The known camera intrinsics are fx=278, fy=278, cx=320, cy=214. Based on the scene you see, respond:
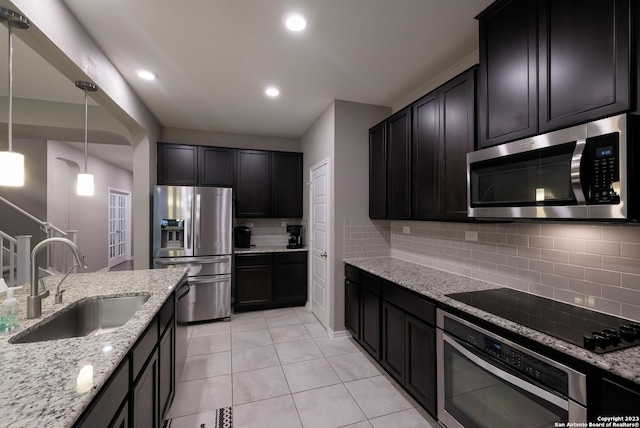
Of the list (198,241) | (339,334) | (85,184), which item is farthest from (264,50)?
(339,334)

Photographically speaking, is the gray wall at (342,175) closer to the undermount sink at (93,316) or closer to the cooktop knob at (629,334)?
the undermount sink at (93,316)

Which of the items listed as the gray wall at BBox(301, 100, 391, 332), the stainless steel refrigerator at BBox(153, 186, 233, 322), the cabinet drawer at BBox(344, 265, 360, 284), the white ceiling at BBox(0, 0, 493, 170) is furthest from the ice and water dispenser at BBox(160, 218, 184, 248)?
the cabinet drawer at BBox(344, 265, 360, 284)

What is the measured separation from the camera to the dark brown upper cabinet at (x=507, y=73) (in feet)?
4.94

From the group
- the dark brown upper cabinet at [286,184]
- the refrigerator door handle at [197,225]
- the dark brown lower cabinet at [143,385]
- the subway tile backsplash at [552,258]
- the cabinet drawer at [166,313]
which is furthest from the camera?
the dark brown upper cabinet at [286,184]

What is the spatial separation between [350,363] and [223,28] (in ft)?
9.94

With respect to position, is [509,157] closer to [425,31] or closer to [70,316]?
[425,31]

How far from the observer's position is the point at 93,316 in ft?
5.84

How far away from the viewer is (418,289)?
1985 mm

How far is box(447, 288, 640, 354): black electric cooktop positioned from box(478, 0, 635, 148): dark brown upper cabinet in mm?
949

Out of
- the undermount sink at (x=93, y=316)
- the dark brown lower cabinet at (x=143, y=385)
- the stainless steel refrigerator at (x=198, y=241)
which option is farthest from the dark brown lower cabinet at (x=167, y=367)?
the stainless steel refrigerator at (x=198, y=241)

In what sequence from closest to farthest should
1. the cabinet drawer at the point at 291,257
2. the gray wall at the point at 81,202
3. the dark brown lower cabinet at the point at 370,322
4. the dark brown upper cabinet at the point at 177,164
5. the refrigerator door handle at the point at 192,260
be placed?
1. the dark brown lower cabinet at the point at 370,322
2. the refrigerator door handle at the point at 192,260
3. the dark brown upper cabinet at the point at 177,164
4. the cabinet drawer at the point at 291,257
5. the gray wall at the point at 81,202

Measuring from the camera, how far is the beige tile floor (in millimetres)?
1985

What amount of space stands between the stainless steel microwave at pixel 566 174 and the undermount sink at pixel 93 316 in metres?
2.34

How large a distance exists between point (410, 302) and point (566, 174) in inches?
48.7
